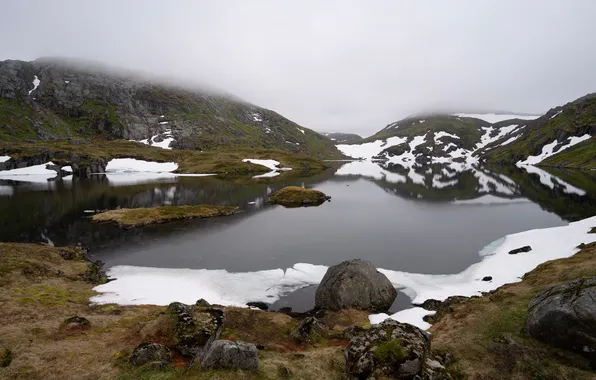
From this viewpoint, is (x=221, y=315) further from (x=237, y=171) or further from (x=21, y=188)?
(x=237, y=171)

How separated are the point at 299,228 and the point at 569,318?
51.2m

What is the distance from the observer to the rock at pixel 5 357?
674 inches

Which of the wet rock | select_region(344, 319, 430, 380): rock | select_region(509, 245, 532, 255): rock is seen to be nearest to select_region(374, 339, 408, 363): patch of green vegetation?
select_region(344, 319, 430, 380): rock

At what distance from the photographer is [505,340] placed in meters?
19.7

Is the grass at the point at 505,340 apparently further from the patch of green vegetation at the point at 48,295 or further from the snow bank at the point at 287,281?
the patch of green vegetation at the point at 48,295

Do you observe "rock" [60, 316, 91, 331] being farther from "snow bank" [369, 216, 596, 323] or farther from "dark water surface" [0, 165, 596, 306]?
"snow bank" [369, 216, 596, 323]

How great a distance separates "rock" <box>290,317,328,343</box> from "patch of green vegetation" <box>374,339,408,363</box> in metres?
8.47

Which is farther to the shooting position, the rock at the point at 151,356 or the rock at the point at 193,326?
the rock at the point at 193,326

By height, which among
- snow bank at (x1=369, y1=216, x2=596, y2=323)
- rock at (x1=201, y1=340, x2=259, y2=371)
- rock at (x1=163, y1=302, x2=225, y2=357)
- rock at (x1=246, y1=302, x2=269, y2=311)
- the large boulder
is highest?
the large boulder

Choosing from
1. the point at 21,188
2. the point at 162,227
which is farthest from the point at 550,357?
the point at 21,188

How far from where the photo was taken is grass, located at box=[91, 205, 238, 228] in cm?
6919

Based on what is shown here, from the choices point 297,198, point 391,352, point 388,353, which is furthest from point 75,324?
point 297,198

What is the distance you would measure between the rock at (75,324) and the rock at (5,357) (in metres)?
4.83

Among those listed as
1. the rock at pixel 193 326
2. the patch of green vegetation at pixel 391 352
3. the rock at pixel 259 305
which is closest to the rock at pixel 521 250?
the rock at pixel 259 305
